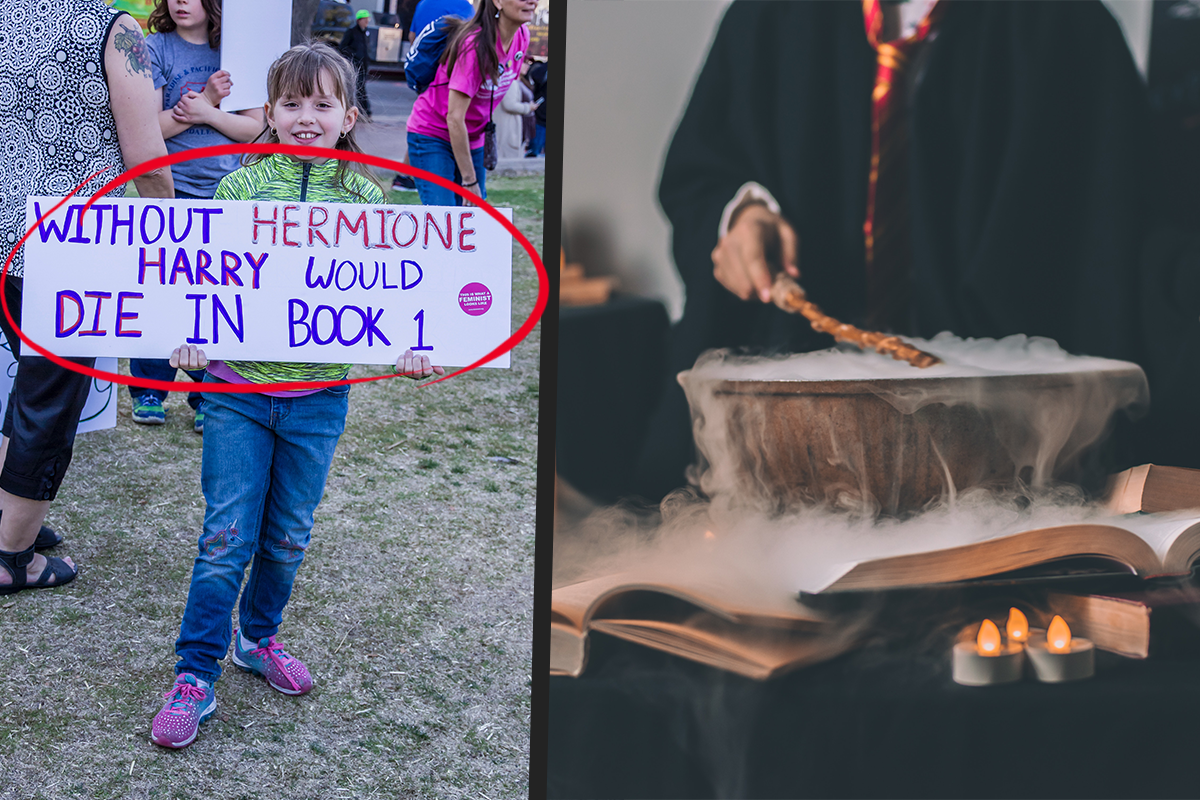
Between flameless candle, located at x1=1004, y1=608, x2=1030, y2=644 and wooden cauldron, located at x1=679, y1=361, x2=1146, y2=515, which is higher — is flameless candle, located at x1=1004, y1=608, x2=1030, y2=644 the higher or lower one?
the lower one

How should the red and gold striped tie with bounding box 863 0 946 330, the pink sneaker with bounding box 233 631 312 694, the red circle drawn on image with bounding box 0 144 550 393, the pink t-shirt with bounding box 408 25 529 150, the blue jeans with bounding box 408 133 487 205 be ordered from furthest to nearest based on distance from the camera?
the blue jeans with bounding box 408 133 487 205 → the pink t-shirt with bounding box 408 25 529 150 → the pink sneaker with bounding box 233 631 312 694 → the red circle drawn on image with bounding box 0 144 550 393 → the red and gold striped tie with bounding box 863 0 946 330

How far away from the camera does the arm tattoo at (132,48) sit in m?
2.44

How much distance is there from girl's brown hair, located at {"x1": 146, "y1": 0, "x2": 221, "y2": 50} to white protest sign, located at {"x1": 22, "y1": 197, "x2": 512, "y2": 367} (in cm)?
163

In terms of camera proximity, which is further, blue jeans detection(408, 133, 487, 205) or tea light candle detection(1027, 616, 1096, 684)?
blue jeans detection(408, 133, 487, 205)

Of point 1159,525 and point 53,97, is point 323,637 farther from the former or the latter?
point 1159,525

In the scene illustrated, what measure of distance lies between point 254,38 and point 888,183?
1.80 meters

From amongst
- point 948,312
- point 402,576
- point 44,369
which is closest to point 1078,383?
point 948,312

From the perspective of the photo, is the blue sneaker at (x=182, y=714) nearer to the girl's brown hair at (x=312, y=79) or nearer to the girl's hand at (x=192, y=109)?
the girl's brown hair at (x=312, y=79)

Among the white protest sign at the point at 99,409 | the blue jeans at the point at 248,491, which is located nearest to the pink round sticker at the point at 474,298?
the blue jeans at the point at 248,491

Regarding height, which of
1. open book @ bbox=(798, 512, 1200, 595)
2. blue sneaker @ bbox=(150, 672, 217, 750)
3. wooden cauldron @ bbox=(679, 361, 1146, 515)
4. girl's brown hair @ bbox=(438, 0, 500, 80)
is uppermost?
girl's brown hair @ bbox=(438, 0, 500, 80)

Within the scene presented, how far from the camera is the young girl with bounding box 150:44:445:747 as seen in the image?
212 cm

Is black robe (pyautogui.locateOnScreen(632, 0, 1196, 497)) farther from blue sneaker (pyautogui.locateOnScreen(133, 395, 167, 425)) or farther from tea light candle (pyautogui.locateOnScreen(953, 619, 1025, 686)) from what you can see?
blue sneaker (pyautogui.locateOnScreen(133, 395, 167, 425))

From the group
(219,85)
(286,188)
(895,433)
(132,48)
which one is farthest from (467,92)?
(895,433)

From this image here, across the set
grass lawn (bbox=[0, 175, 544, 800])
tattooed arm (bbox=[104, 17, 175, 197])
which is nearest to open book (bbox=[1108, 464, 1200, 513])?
grass lawn (bbox=[0, 175, 544, 800])
